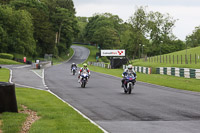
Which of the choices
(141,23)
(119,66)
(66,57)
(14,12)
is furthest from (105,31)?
(119,66)

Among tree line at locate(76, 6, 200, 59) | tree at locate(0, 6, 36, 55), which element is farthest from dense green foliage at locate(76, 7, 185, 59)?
tree at locate(0, 6, 36, 55)

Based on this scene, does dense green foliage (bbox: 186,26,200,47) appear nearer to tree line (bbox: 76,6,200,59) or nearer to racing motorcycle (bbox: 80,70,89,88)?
tree line (bbox: 76,6,200,59)

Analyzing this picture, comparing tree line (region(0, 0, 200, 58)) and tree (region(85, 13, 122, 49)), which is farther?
tree (region(85, 13, 122, 49))

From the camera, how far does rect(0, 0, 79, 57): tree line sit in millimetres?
90250

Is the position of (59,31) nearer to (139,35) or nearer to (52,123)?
(139,35)

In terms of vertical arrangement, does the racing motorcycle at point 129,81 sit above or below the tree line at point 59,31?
below

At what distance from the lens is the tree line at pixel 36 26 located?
9025cm

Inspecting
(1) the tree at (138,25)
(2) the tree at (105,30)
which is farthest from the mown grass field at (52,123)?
(2) the tree at (105,30)

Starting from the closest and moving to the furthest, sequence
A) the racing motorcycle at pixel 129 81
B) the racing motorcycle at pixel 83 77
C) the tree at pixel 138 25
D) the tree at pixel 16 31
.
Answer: the racing motorcycle at pixel 129 81, the racing motorcycle at pixel 83 77, the tree at pixel 16 31, the tree at pixel 138 25

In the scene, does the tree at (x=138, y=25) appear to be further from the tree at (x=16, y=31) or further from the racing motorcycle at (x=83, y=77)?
the racing motorcycle at (x=83, y=77)

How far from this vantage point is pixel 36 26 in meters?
109

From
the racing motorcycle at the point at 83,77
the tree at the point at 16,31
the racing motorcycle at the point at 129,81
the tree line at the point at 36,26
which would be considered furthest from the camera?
the tree line at the point at 36,26

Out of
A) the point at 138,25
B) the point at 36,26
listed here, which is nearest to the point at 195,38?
the point at 138,25

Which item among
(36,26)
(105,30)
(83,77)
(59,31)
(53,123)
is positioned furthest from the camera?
(105,30)
